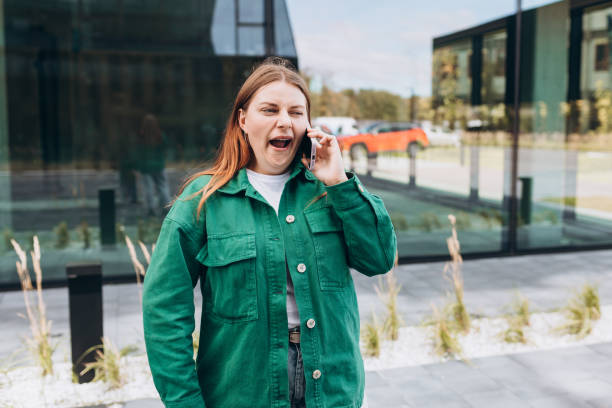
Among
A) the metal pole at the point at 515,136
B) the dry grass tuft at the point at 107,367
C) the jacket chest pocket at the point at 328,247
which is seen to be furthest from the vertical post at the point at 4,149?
the metal pole at the point at 515,136

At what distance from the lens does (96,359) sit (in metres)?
4.16

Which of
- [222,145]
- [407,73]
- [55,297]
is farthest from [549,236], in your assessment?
[222,145]

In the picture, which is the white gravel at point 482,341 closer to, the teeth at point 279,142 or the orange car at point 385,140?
the teeth at point 279,142

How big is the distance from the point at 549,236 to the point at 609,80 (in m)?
2.55

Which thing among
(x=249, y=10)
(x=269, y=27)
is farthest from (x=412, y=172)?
(x=249, y=10)

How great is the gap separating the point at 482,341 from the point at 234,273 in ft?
11.9

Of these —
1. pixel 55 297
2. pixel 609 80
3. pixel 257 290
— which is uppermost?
pixel 609 80

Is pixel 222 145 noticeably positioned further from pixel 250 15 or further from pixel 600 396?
pixel 250 15

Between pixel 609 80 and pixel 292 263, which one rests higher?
pixel 609 80

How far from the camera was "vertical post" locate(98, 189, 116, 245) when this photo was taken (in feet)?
25.2

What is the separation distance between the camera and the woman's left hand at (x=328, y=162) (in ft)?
6.11

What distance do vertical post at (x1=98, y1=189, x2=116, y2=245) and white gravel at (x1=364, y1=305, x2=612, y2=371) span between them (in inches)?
169

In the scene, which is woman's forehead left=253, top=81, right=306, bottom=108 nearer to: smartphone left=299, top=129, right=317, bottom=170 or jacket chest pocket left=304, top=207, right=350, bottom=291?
smartphone left=299, top=129, right=317, bottom=170

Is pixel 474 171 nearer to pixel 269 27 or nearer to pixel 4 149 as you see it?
pixel 269 27
